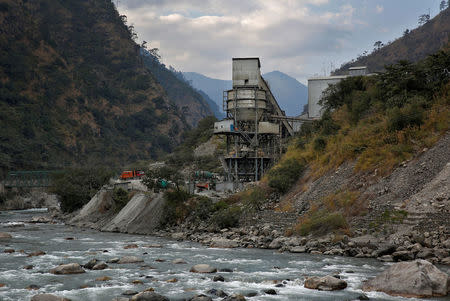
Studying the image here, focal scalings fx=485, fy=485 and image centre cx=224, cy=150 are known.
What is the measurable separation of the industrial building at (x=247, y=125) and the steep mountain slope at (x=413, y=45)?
93222 millimetres

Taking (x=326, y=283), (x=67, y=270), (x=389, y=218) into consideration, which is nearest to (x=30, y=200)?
(x=67, y=270)

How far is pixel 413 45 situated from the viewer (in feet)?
492

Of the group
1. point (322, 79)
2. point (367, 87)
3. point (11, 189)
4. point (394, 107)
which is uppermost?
point (322, 79)

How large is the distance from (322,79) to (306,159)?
34.7 m

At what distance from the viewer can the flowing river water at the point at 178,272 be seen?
664 inches

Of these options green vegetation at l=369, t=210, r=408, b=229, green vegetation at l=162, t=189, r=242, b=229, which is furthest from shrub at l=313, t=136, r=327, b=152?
green vegetation at l=369, t=210, r=408, b=229

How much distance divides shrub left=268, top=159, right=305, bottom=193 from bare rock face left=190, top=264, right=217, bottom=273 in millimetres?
→ 18209

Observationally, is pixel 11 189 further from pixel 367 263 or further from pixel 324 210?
pixel 367 263

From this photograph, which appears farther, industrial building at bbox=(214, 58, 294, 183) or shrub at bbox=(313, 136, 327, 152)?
industrial building at bbox=(214, 58, 294, 183)

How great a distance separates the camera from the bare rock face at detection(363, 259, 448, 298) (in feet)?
51.4

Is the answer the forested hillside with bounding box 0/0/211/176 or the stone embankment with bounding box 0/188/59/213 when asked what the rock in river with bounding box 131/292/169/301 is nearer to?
the stone embankment with bounding box 0/188/59/213

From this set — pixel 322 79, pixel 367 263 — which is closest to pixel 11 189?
pixel 322 79

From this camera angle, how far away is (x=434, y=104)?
108 feet

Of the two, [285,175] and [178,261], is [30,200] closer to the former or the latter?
[285,175]
